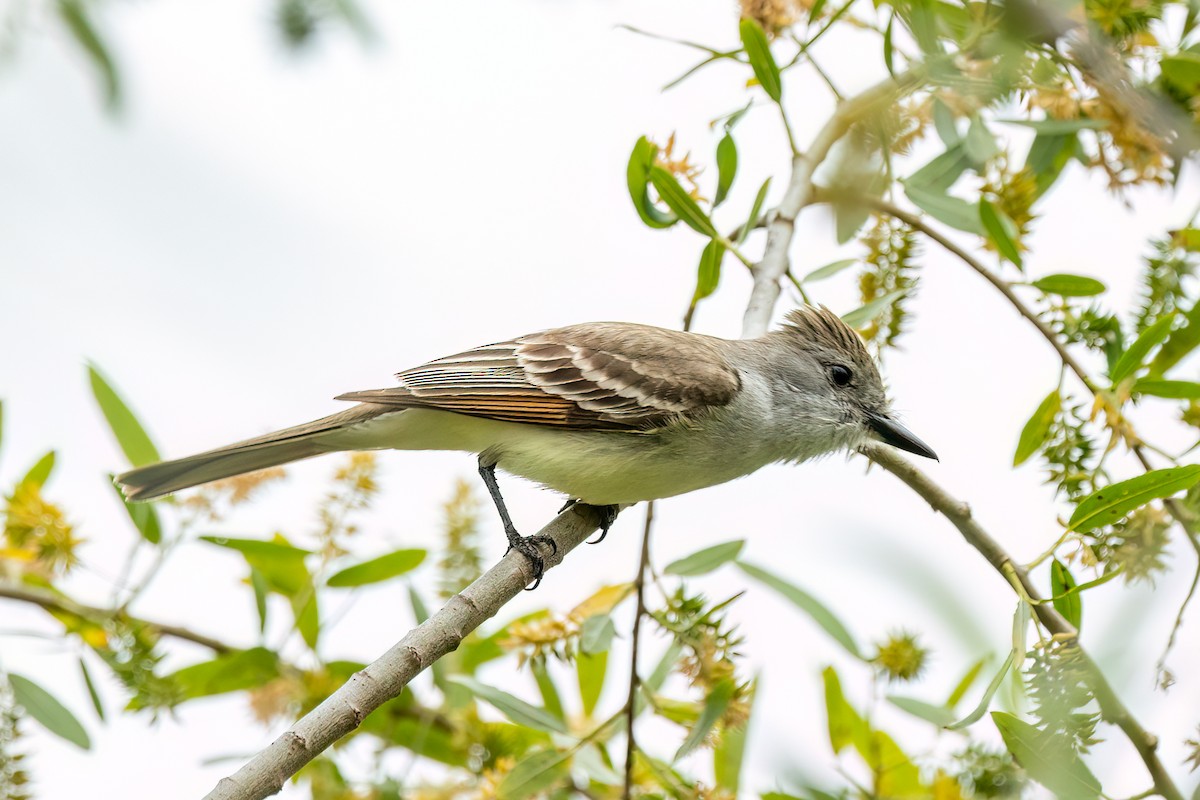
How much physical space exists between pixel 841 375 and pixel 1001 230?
1.39 m

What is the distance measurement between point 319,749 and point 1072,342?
6.93ft

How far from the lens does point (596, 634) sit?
294 cm

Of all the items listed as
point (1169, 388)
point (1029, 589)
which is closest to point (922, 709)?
point (1029, 589)

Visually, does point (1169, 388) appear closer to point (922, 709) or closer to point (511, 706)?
point (922, 709)

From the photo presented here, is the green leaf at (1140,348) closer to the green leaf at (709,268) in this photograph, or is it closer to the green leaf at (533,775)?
the green leaf at (709,268)

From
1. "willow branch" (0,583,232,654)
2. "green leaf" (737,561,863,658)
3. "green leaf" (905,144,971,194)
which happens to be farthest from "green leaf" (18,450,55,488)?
"green leaf" (905,144,971,194)

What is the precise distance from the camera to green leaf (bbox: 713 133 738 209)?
3342 mm

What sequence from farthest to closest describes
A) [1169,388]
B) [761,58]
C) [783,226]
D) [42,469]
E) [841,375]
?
[841,375], [783,226], [42,469], [761,58], [1169,388]

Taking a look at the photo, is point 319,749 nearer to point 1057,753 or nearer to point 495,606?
point 495,606

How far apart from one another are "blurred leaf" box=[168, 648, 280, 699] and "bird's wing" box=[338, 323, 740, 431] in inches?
37.1

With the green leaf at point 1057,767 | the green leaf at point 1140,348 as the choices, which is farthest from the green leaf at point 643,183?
the green leaf at point 1057,767

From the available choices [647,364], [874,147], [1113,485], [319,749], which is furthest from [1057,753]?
[647,364]

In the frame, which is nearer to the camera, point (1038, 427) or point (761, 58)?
point (1038, 427)

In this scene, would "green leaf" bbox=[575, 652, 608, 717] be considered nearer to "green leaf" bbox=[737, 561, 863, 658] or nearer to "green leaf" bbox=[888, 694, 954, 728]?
"green leaf" bbox=[737, 561, 863, 658]
